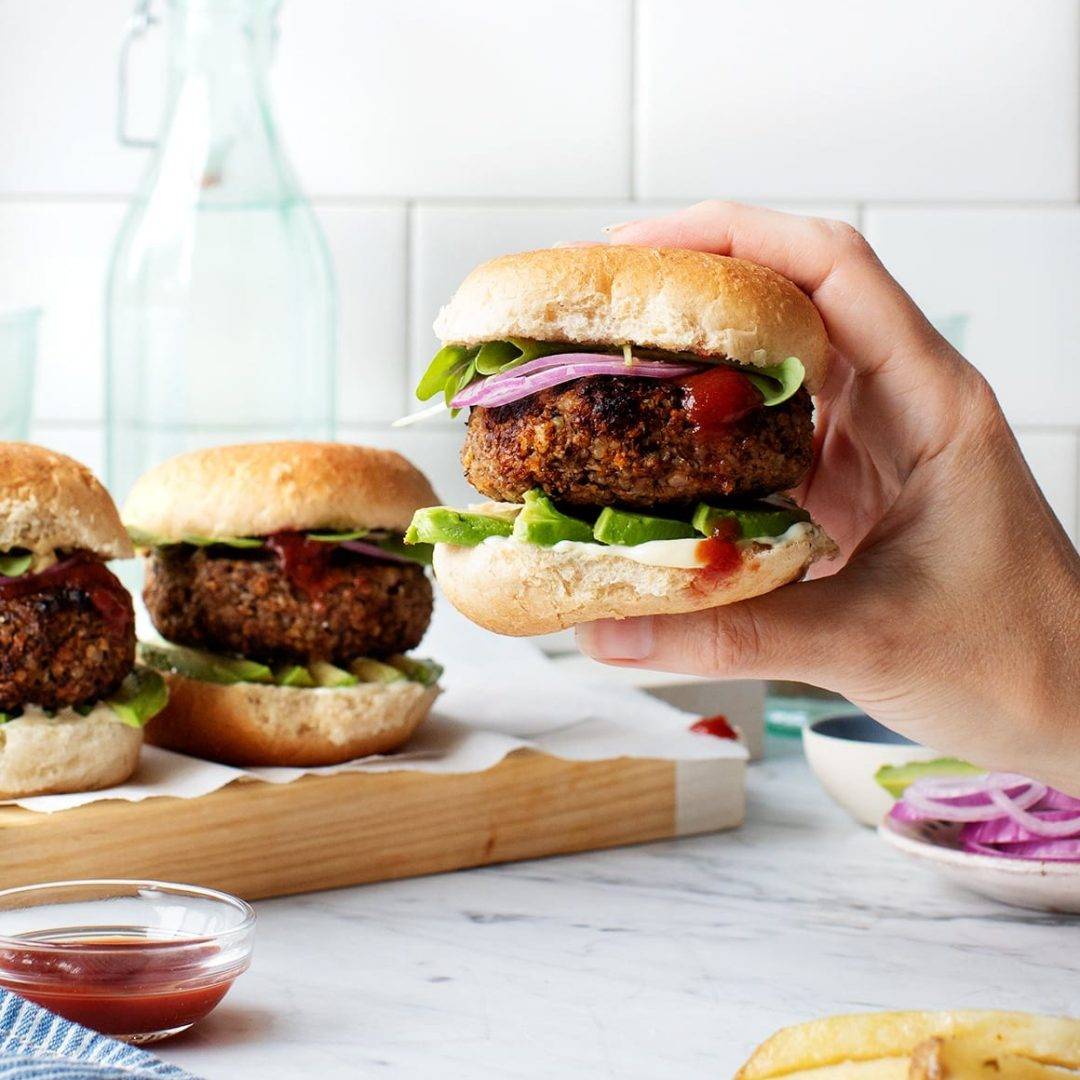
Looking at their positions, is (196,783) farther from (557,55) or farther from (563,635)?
(557,55)

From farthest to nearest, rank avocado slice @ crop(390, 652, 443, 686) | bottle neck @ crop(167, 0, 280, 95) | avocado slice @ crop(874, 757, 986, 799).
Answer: bottle neck @ crop(167, 0, 280, 95)
avocado slice @ crop(390, 652, 443, 686)
avocado slice @ crop(874, 757, 986, 799)

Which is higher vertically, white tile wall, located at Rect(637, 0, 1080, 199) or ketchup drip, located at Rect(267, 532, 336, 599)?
white tile wall, located at Rect(637, 0, 1080, 199)

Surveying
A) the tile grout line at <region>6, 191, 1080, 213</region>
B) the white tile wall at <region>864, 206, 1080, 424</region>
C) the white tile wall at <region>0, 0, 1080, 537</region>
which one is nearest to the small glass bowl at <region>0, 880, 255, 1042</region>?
the white tile wall at <region>0, 0, 1080, 537</region>

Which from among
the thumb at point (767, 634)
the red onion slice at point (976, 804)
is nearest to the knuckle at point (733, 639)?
the thumb at point (767, 634)

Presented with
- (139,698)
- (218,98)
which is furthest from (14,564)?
(218,98)

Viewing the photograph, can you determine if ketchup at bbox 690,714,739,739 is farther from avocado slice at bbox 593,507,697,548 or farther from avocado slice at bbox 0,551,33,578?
avocado slice at bbox 0,551,33,578

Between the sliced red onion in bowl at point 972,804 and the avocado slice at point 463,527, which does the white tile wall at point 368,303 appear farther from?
the avocado slice at point 463,527

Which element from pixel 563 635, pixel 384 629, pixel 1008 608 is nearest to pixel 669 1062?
pixel 1008 608
